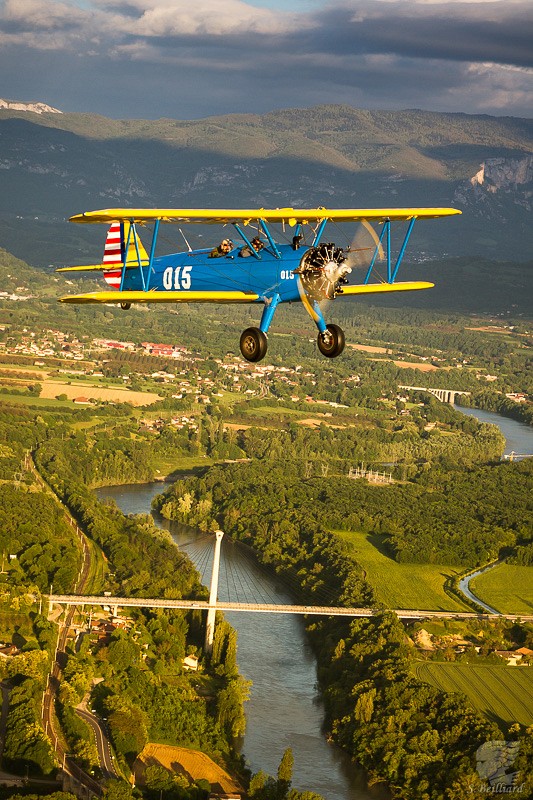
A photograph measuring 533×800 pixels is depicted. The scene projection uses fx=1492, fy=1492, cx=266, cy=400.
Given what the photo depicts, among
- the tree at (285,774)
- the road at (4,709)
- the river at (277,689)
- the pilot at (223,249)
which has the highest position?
the pilot at (223,249)

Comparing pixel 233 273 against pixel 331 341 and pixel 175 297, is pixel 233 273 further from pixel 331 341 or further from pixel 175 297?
pixel 331 341

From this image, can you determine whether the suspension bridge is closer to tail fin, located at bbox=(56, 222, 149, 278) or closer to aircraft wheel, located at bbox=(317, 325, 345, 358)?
tail fin, located at bbox=(56, 222, 149, 278)

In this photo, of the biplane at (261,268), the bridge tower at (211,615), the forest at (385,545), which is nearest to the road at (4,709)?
the bridge tower at (211,615)

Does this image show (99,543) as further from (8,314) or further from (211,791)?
(8,314)

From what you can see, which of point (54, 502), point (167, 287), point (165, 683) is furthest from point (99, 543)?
point (167, 287)

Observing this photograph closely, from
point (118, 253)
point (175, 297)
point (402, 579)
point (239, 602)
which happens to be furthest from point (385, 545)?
point (175, 297)

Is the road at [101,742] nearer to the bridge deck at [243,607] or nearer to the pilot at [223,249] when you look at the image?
the bridge deck at [243,607]
